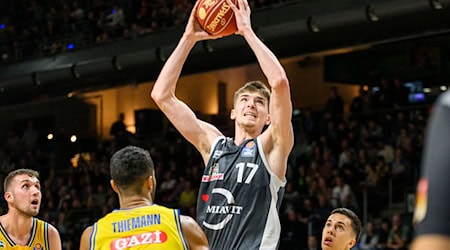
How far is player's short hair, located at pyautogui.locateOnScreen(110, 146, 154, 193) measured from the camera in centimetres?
370

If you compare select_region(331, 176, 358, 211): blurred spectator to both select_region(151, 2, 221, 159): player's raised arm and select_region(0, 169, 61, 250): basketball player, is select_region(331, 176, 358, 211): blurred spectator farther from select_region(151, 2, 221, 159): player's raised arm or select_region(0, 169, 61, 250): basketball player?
select_region(151, 2, 221, 159): player's raised arm

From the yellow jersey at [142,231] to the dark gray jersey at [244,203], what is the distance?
875 millimetres

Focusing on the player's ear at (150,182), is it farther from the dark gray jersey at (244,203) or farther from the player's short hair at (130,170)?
the dark gray jersey at (244,203)

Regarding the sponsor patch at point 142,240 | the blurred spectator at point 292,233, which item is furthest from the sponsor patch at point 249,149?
the blurred spectator at point 292,233

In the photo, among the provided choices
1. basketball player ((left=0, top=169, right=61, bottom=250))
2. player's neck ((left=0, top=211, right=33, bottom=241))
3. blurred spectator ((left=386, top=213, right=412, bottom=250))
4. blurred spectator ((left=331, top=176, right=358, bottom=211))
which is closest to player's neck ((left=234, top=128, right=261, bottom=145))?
basketball player ((left=0, top=169, right=61, bottom=250))

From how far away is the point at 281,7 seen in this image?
629 inches

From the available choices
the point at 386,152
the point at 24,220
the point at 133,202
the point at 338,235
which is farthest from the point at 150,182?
the point at 386,152

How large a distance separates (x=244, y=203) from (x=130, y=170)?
1.11 meters

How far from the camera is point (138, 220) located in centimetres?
374

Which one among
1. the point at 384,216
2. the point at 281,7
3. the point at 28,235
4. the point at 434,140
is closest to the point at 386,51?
the point at 281,7

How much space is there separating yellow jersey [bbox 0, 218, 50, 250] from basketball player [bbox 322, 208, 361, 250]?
2.07 metres

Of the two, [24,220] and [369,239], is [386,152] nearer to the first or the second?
[369,239]

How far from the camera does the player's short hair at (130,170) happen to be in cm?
370

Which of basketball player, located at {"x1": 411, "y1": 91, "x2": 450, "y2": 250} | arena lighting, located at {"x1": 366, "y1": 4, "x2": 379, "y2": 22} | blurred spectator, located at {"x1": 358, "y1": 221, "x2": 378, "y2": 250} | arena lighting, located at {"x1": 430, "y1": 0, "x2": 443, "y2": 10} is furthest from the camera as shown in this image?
arena lighting, located at {"x1": 366, "y1": 4, "x2": 379, "y2": 22}
